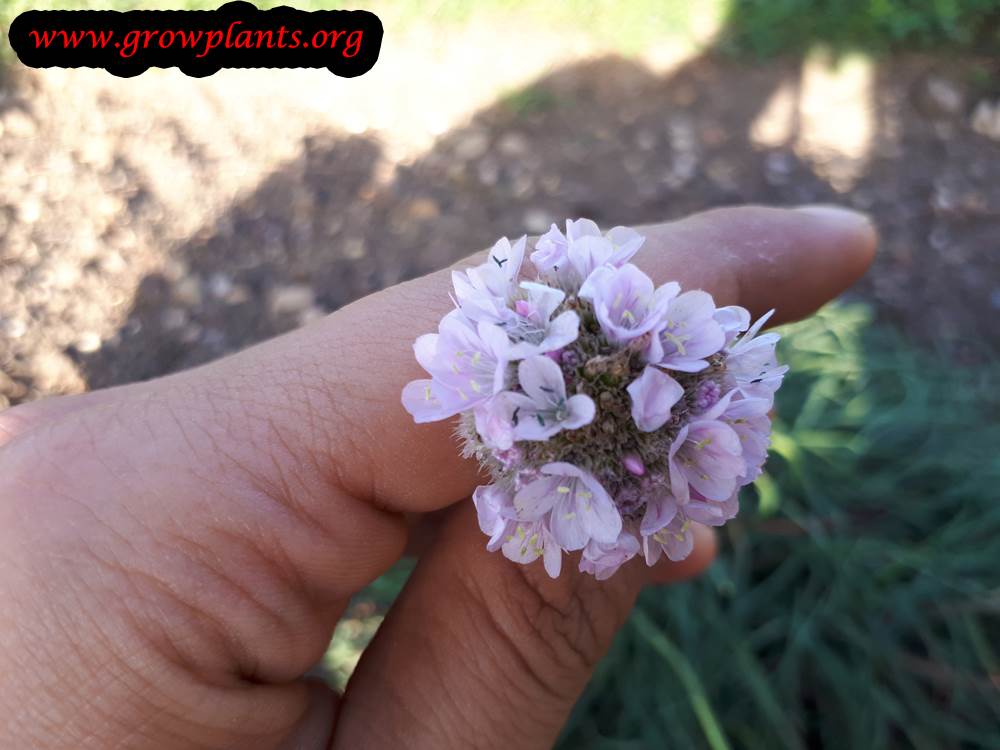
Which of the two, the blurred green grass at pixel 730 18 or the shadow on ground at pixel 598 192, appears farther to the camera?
the blurred green grass at pixel 730 18

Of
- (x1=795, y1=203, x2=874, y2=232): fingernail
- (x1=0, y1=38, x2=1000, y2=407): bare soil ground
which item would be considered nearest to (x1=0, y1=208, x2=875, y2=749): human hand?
(x1=795, y1=203, x2=874, y2=232): fingernail

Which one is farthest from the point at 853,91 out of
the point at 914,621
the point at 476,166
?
the point at 914,621

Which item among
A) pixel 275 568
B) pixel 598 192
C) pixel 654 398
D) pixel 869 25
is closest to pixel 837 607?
pixel 654 398

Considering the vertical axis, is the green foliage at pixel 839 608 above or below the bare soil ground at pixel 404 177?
below

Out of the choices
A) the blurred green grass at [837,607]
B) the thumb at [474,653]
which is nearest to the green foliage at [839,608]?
the blurred green grass at [837,607]

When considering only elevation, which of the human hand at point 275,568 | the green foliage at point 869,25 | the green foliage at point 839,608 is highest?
the green foliage at point 869,25

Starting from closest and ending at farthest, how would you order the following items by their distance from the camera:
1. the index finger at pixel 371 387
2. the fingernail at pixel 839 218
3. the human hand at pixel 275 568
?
the human hand at pixel 275 568 < the index finger at pixel 371 387 < the fingernail at pixel 839 218

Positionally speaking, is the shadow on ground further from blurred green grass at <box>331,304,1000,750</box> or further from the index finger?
the index finger

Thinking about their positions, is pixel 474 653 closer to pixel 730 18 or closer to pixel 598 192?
pixel 598 192

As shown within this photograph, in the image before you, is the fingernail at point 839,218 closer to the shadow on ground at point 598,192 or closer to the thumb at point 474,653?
the thumb at point 474,653
